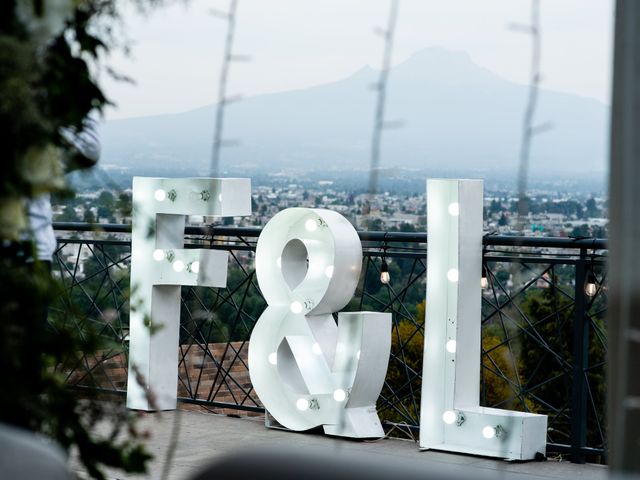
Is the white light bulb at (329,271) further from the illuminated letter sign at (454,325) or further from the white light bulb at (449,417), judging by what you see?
the white light bulb at (449,417)

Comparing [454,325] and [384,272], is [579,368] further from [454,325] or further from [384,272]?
[384,272]

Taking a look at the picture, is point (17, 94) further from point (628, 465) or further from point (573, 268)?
point (573, 268)

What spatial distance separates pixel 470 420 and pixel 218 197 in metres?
1.70

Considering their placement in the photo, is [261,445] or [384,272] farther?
[384,272]

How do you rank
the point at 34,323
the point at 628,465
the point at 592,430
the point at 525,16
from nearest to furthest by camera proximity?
the point at 628,465, the point at 34,323, the point at 525,16, the point at 592,430

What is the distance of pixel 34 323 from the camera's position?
1.79 metres

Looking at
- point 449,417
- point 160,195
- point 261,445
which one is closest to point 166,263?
point 160,195

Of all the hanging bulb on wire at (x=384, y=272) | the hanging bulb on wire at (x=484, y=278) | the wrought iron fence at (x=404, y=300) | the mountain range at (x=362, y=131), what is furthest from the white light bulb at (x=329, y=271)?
the hanging bulb on wire at (x=484, y=278)

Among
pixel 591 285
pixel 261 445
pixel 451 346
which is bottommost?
pixel 261 445

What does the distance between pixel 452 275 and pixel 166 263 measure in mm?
1612

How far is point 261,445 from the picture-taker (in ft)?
15.2

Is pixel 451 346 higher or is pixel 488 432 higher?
pixel 451 346

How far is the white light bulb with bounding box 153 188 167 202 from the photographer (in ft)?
18.5

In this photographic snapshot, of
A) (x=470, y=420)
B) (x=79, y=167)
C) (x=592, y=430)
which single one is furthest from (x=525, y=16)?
(x=592, y=430)
